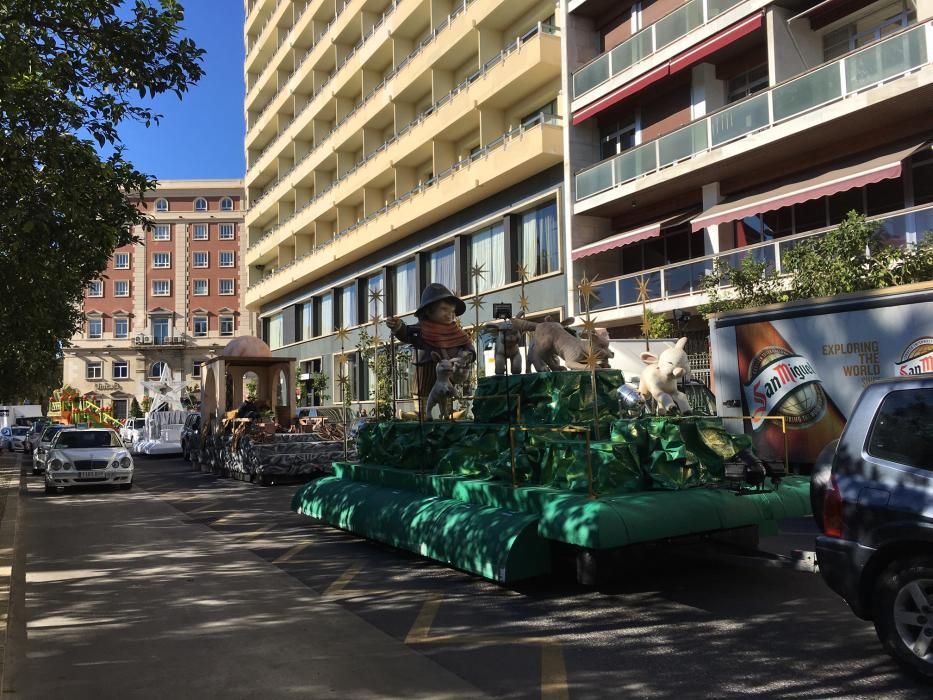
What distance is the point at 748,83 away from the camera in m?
20.6

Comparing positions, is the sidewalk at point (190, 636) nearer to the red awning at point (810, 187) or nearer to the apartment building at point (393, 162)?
the apartment building at point (393, 162)

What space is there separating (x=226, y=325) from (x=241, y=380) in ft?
193

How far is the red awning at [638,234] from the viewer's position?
69.1 ft

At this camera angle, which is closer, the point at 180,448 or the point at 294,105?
the point at 180,448

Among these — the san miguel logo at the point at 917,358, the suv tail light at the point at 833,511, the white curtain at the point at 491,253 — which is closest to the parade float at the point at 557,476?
the suv tail light at the point at 833,511

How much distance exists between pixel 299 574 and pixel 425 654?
3130 millimetres

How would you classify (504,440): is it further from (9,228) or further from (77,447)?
(77,447)

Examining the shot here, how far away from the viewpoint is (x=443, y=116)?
94.3 feet

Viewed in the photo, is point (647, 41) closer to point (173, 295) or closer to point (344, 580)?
point (344, 580)

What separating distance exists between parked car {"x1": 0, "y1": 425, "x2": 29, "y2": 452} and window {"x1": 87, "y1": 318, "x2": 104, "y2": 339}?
38.9m

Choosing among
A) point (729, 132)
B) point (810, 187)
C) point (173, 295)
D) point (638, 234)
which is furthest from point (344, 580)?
point (173, 295)

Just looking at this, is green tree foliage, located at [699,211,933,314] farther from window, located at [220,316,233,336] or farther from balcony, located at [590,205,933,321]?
window, located at [220,316,233,336]

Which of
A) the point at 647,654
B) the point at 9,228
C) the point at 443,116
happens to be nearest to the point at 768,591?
the point at 647,654

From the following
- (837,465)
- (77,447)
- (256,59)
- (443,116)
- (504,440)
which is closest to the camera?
(837,465)
